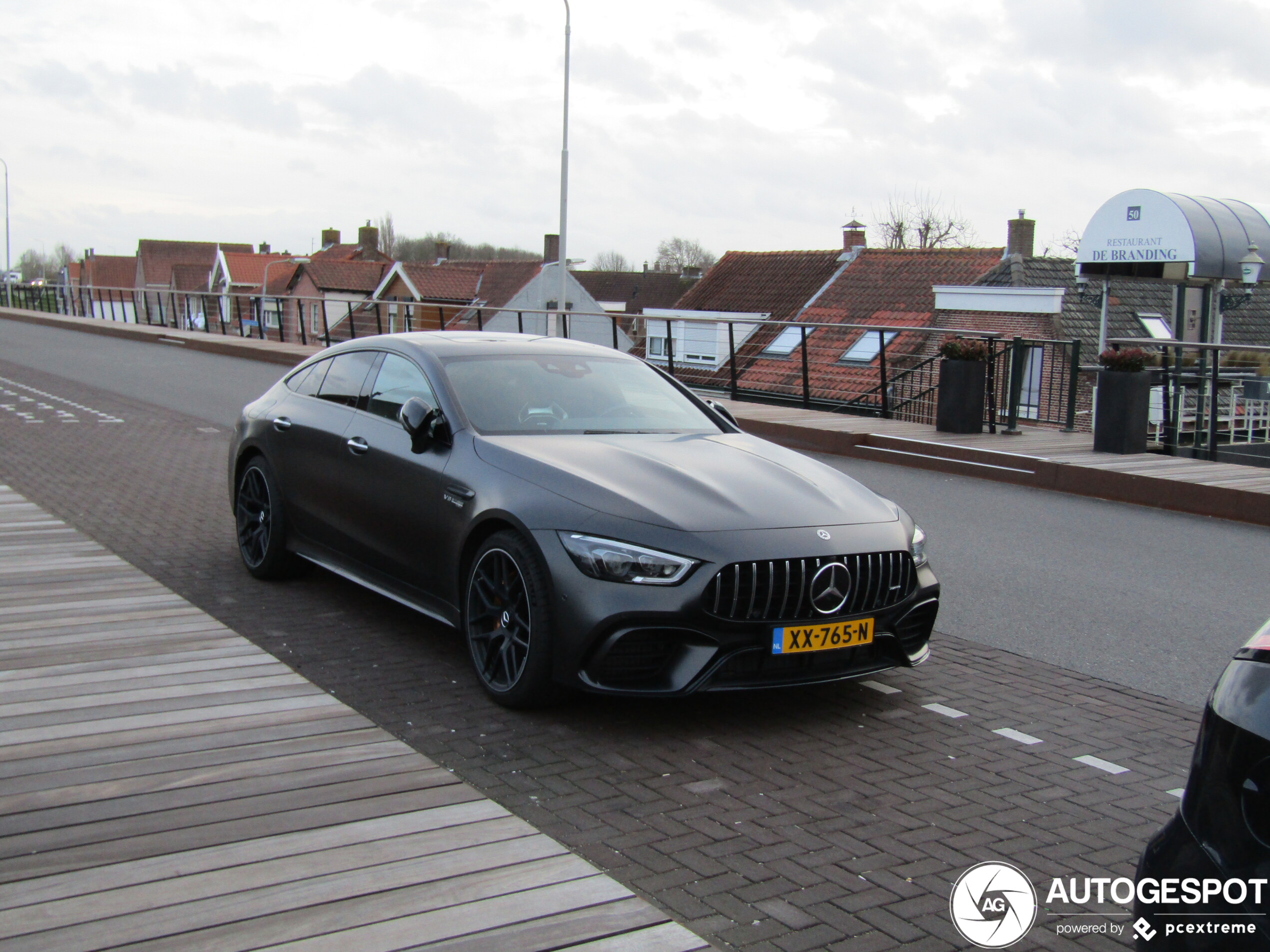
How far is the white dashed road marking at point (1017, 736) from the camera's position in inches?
188

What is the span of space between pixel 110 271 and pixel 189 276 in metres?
24.0

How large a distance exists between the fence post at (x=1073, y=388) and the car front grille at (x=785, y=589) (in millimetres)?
10768

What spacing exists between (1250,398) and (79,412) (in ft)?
46.9

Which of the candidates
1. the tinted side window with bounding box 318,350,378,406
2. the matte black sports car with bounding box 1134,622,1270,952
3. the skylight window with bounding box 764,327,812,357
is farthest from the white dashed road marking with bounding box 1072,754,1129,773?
the skylight window with bounding box 764,327,812,357

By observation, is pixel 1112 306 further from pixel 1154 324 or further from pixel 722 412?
Answer: pixel 722 412

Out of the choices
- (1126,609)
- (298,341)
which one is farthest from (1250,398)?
(298,341)

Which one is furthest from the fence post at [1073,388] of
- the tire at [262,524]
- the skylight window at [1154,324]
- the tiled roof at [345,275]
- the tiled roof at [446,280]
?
the tiled roof at [345,275]

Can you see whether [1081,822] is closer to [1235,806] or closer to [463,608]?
[1235,806]

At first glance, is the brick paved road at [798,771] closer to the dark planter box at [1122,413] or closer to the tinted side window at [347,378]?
the tinted side window at [347,378]

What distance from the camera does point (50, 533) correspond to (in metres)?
7.74

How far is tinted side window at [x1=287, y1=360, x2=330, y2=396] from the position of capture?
692 centimetres

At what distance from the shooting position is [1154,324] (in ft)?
102

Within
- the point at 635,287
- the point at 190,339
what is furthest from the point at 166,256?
the point at 190,339

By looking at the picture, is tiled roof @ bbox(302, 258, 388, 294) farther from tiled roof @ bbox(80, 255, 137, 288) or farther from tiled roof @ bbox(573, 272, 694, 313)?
tiled roof @ bbox(80, 255, 137, 288)
